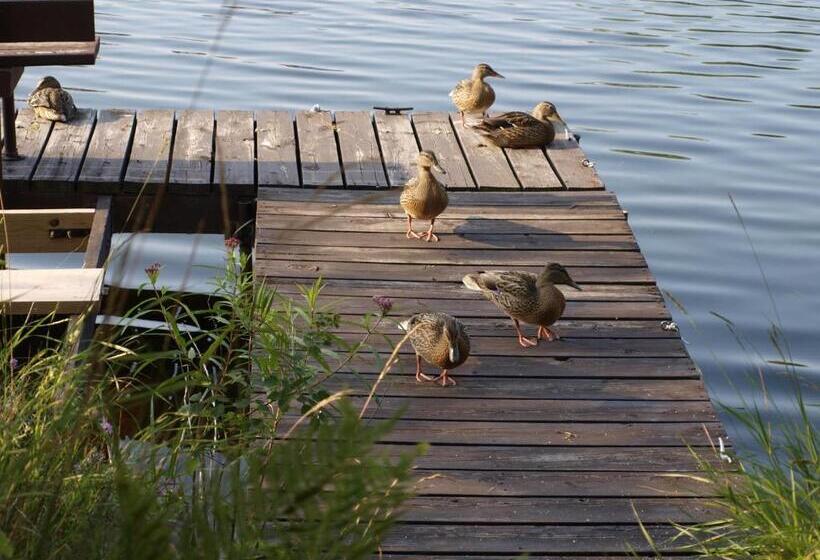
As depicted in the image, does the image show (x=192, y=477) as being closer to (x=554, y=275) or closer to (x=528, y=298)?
(x=528, y=298)

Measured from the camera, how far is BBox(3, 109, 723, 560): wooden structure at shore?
15.6 ft

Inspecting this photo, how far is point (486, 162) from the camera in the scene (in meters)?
8.95

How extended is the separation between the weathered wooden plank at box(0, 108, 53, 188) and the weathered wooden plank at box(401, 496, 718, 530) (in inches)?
161

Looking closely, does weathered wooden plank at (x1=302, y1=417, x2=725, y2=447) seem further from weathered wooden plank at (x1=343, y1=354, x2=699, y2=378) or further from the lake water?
the lake water

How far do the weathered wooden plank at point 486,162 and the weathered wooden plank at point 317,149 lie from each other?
906 mm

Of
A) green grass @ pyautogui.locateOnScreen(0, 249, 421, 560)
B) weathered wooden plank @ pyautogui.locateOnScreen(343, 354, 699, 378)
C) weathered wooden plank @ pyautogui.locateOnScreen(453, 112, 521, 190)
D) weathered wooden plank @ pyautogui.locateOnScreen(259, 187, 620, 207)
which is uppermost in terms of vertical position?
green grass @ pyautogui.locateOnScreen(0, 249, 421, 560)

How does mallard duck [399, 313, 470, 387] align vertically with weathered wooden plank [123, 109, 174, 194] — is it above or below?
above

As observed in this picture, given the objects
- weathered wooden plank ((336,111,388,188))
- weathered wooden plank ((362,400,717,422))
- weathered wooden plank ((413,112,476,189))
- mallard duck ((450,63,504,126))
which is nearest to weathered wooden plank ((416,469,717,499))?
weathered wooden plank ((362,400,717,422))

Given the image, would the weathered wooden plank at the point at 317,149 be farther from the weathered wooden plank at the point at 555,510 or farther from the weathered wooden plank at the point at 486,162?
the weathered wooden plank at the point at 555,510

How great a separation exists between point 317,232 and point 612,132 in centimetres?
623

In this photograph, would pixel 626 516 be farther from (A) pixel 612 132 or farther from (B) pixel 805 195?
(A) pixel 612 132

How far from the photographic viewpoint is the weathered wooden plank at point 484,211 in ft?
25.5

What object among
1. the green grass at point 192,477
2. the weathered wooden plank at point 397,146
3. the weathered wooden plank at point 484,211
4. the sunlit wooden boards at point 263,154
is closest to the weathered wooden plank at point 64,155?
the sunlit wooden boards at point 263,154

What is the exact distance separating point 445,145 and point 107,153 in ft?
7.54
